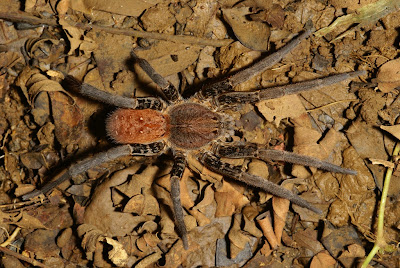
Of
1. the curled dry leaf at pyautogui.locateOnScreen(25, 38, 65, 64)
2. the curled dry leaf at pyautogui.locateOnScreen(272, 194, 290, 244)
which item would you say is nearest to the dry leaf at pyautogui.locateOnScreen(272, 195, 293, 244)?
the curled dry leaf at pyautogui.locateOnScreen(272, 194, 290, 244)

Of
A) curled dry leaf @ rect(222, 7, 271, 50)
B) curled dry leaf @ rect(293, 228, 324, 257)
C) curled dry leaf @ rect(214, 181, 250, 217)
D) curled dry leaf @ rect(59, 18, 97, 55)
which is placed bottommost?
curled dry leaf @ rect(293, 228, 324, 257)

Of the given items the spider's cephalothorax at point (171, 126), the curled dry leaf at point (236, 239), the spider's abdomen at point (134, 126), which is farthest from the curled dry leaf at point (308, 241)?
the spider's abdomen at point (134, 126)

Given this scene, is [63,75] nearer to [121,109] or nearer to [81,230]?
[121,109]

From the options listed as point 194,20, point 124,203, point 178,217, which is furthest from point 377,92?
point 124,203

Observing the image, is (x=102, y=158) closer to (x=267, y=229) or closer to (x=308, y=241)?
(x=267, y=229)

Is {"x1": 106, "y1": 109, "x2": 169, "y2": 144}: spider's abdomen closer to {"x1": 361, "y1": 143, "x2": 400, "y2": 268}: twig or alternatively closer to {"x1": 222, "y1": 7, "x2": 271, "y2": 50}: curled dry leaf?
{"x1": 222, "y1": 7, "x2": 271, "y2": 50}: curled dry leaf

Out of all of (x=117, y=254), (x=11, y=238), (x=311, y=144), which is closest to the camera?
(x=117, y=254)

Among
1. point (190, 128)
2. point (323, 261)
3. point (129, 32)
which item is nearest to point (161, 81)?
point (190, 128)
